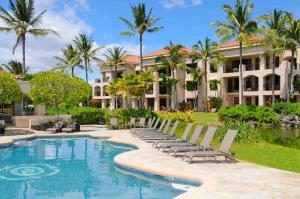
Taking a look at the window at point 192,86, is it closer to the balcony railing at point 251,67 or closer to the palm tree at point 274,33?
the balcony railing at point 251,67

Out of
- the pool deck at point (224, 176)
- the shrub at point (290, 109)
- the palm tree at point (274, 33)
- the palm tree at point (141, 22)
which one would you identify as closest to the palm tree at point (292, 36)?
the palm tree at point (274, 33)

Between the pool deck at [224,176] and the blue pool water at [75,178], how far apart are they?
358 millimetres

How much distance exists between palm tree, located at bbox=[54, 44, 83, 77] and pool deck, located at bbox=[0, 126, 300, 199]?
145ft

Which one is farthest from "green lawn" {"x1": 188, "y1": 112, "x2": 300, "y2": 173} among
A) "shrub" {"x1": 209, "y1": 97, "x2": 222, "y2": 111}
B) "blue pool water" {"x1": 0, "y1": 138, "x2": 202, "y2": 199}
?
"shrub" {"x1": 209, "y1": 97, "x2": 222, "y2": 111}

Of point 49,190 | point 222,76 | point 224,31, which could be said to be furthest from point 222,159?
point 222,76

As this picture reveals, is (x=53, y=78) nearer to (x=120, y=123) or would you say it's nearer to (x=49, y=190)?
(x=120, y=123)

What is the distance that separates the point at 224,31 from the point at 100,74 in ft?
113

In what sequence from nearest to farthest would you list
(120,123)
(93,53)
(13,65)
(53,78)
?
1. (53,78)
2. (120,123)
3. (93,53)
4. (13,65)

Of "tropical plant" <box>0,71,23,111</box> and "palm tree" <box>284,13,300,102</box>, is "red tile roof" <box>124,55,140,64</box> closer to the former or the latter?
"palm tree" <box>284,13,300,102</box>

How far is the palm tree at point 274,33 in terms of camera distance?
1564 inches

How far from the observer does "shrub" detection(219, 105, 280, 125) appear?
31.7m

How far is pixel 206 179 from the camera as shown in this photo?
9789 mm

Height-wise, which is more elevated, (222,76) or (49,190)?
(222,76)

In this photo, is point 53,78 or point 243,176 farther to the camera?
point 53,78
